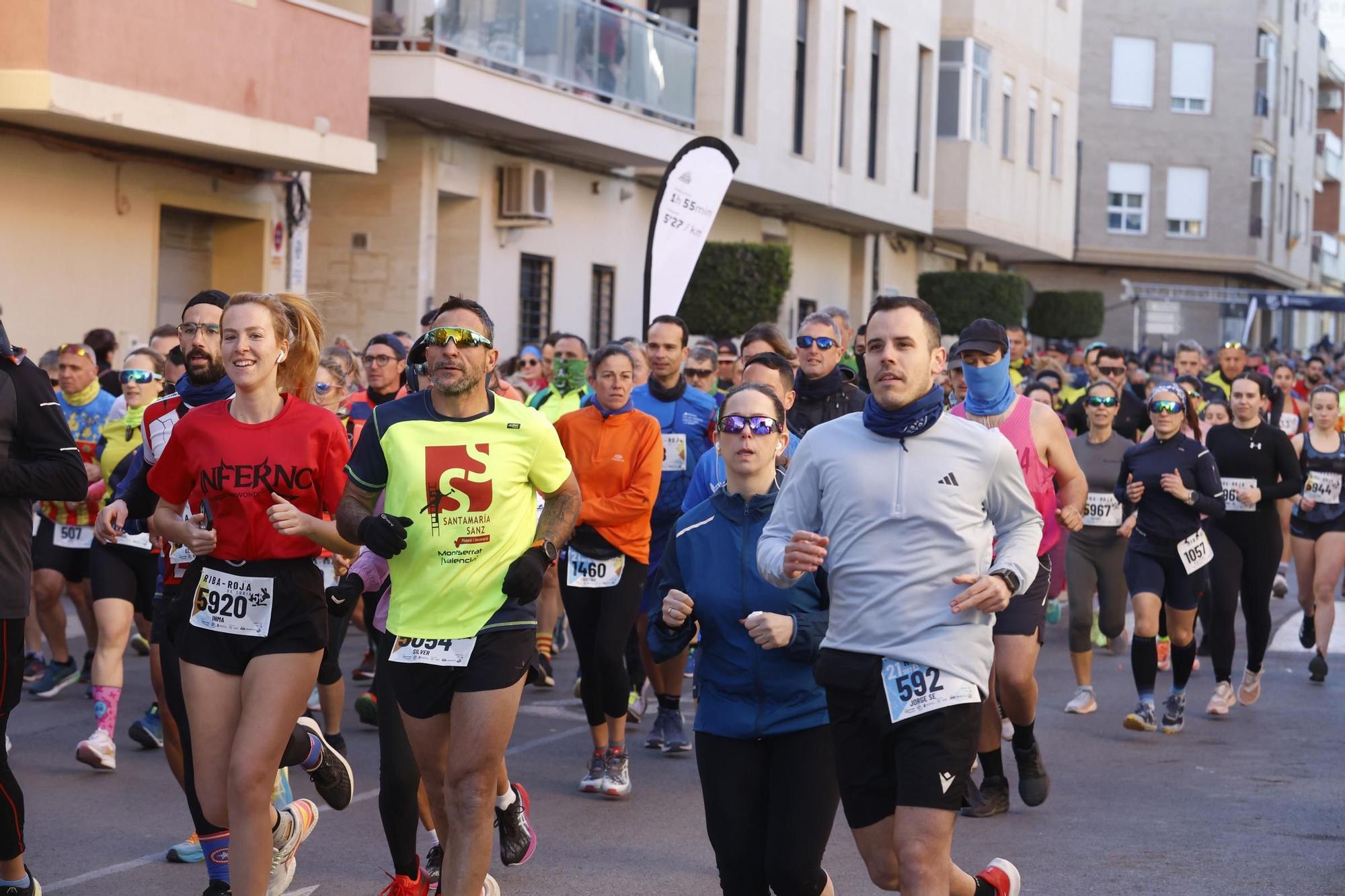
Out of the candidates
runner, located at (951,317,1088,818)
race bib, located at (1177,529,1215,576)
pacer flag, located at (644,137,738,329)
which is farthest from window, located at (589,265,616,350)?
runner, located at (951,317,1088,818)

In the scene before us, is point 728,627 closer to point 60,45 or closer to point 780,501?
point 780,501

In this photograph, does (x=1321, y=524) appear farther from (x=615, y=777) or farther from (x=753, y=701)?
(x=753, y=701)

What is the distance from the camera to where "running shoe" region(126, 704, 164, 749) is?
31.2ft

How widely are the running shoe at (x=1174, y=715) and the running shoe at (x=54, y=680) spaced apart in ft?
21.2

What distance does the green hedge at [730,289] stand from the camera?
23.3m

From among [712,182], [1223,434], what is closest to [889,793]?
[1223,434]

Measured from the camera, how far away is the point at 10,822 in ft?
20.1

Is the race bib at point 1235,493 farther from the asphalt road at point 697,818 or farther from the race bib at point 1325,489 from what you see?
the asphalt road at point 697,818

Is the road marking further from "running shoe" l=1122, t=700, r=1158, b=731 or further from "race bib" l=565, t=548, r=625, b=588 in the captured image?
Result: "running shoe" l=1122, t=700, r=1158, b=731

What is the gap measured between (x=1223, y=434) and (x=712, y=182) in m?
4.33

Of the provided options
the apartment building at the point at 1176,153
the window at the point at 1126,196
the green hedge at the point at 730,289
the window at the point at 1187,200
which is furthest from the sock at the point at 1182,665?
the window at the point at 1187,200

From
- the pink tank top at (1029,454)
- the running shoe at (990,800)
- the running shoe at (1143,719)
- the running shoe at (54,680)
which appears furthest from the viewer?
the running shoe at (54,680)

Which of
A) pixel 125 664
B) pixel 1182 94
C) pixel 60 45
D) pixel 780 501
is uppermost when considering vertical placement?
pixel 1182 94

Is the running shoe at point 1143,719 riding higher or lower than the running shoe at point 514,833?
lower
